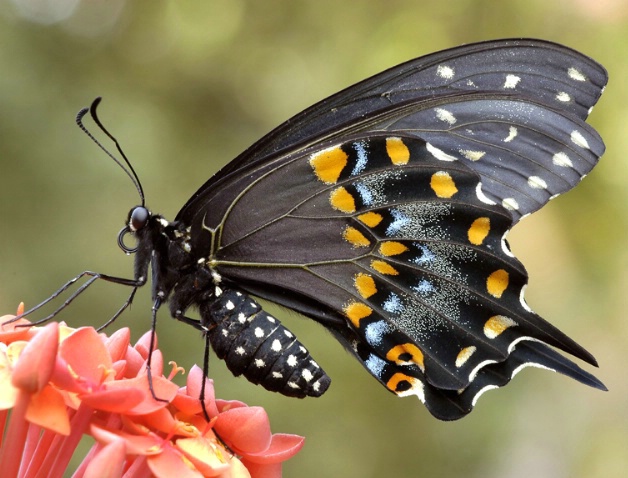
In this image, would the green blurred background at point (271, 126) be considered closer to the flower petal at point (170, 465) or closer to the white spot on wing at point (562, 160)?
the white spot on wing at point (562, 160)

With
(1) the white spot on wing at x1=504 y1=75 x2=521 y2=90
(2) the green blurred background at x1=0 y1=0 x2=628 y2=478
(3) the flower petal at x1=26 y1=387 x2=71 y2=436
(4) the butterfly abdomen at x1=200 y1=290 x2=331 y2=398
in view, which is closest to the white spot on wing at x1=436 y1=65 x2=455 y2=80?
(1) the white spot on wing at x1=504 y1=75 x2=521 y2=90

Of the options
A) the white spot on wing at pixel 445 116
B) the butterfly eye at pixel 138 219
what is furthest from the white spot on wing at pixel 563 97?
the butterfly eye at pixel 138 219

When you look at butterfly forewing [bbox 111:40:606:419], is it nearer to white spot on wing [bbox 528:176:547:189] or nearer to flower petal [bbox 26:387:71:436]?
white spot on wing [bbox 528:176:547:189]

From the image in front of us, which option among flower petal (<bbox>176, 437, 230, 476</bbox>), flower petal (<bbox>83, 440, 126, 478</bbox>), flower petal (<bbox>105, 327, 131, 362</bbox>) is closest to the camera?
flower petal (<bbox>83, 440, 126, 478</bbox>)

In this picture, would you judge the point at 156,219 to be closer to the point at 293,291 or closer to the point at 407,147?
the point at 293,291

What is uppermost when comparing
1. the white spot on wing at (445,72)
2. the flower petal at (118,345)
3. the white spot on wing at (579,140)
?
the white spot on wing at (445,72)

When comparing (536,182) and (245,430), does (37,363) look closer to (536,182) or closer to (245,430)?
(245,430)
